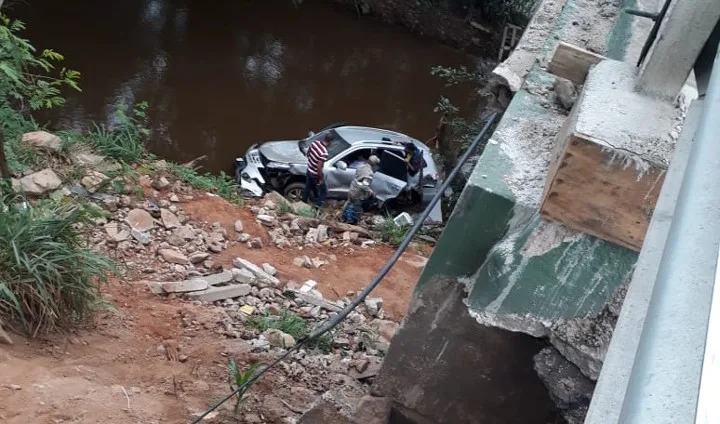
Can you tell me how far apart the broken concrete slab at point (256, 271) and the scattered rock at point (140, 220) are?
0.99 metres

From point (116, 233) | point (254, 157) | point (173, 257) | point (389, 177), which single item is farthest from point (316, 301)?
point (254, 157)

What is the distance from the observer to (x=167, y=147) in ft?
42.6

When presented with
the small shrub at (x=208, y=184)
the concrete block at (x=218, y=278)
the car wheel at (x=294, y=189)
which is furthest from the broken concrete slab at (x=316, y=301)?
the car wheel at (x=294, y=189)

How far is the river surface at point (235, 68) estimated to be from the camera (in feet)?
45.8

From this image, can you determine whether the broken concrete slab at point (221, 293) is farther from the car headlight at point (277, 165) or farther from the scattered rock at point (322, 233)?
the car headlight at point (277, 165)

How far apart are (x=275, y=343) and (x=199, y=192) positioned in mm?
4224

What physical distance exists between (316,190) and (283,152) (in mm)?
944

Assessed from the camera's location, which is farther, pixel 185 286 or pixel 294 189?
pixel 294 189

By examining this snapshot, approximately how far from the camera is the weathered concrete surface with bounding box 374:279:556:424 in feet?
9.70

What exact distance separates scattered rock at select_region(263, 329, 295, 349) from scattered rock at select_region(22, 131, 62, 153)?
13.9 feet

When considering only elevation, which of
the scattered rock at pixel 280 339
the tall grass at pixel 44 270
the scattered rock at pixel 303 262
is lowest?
the scattered rock at pixel 303 262

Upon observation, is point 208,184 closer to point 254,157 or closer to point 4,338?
point 254,157

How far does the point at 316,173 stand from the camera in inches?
435

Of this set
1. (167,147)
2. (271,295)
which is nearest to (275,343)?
(271,295)
